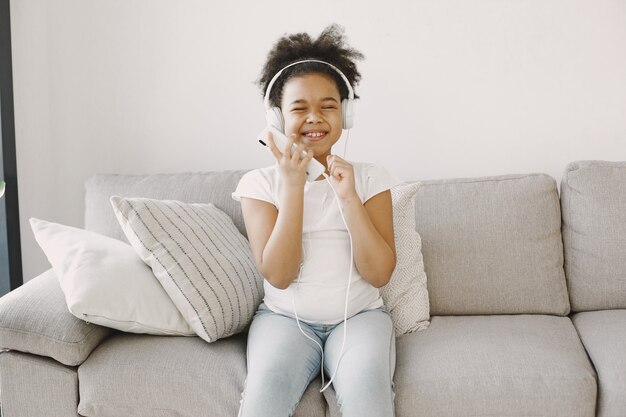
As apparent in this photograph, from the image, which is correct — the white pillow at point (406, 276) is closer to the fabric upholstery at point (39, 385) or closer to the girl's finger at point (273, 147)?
the girl's finger at point (273, 147)

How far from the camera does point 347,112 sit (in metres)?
1.79

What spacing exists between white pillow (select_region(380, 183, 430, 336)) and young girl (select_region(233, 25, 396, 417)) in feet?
0.34

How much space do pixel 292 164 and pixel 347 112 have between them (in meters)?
0.22

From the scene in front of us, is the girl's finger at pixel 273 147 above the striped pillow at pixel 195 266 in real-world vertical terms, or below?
above

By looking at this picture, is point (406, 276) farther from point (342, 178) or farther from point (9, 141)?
point (9, 141)

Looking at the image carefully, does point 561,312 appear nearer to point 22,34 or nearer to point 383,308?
point 383,308

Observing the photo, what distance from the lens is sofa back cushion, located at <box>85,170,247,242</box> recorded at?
7.11 ft

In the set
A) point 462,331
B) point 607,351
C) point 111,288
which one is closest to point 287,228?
point 111,288

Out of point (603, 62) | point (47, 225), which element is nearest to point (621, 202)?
point (603, 62)

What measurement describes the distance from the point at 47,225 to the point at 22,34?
0.99m

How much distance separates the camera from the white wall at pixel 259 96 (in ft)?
7.66

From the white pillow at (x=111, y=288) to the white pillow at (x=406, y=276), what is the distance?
1.75 ft

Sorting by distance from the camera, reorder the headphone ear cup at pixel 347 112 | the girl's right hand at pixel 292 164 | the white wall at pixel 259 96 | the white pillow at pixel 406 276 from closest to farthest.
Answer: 1. the girl's right hand at pixel 292 164
2. the headphone ear cup at pixel 347 112
3. the white pillow at pixel 406 276
4. the white wall at pixel 259 96

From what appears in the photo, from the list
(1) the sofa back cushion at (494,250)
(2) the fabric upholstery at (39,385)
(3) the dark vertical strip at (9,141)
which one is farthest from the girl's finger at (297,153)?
(3) the dark vertical strip at (9,141)
